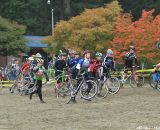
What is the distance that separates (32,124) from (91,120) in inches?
61.4

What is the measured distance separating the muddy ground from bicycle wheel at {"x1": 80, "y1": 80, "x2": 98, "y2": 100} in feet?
0.75

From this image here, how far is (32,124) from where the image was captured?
12.8 m

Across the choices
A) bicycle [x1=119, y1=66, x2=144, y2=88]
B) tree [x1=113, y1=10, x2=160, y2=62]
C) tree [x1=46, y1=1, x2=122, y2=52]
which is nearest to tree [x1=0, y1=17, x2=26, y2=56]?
tree [x1=46, y1=1, x2=122, y2=52]

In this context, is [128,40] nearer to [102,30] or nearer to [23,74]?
[102,30]

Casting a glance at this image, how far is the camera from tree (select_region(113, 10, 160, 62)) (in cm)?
3031

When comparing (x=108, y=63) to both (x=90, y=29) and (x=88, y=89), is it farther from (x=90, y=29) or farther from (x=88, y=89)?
(x=90, y=29)

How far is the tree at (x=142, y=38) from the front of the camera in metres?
30.3

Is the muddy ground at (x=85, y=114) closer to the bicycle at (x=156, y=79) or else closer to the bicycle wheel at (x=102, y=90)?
the bicycle wheel at (x=102, y=90)

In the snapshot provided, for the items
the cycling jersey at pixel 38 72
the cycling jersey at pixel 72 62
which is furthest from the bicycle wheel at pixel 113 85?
the cycling jersey at pixel 38 72

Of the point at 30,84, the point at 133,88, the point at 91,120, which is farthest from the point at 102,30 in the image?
the point at 91,120

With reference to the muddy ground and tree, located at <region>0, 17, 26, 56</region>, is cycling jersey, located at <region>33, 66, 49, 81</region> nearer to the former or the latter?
the muddy ground

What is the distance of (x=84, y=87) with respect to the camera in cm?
1836

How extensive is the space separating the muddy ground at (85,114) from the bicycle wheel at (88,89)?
9.0 inches

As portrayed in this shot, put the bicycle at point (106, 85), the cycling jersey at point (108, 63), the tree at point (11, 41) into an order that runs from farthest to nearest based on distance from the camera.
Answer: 1. the tree at point (11, 41)
2. the cycling jersey at point (108, 63)
3. the bicycle at point (106, 85)
